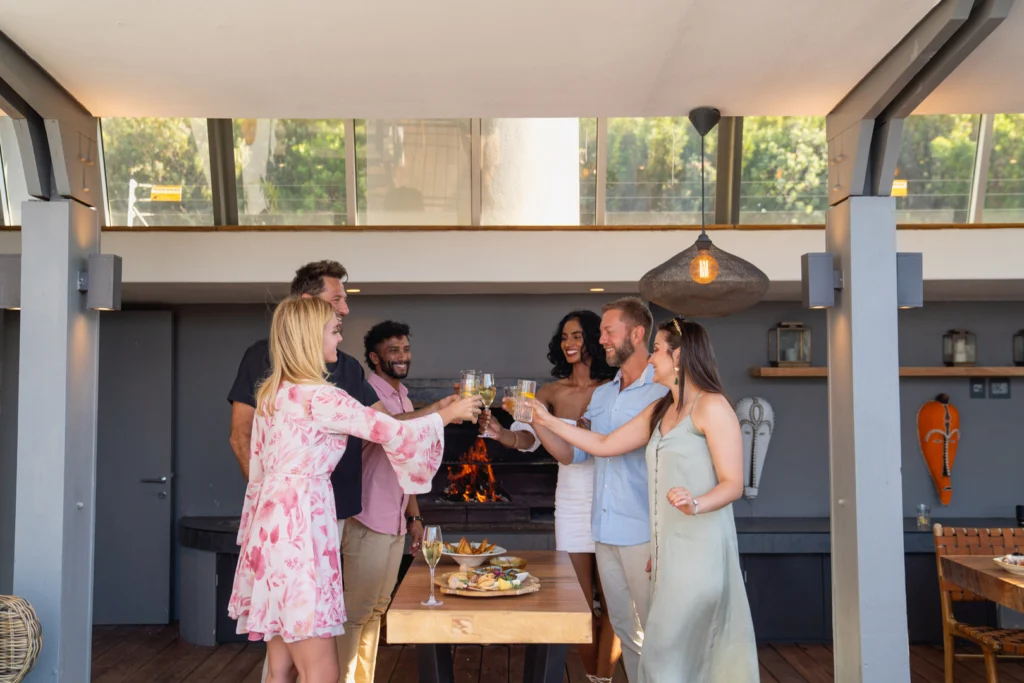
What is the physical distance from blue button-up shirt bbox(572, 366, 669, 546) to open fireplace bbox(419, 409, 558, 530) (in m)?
2.17

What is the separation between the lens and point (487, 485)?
6402mm

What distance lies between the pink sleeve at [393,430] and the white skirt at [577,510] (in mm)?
1127

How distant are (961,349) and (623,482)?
12.7 ft

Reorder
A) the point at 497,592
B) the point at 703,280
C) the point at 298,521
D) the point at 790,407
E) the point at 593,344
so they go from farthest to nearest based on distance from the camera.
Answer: the point at 790,407 → the point at 703,280 → the point at 593,344 → the point at 298,521 → the point at 497,592

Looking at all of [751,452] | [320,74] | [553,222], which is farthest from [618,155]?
[320,74]

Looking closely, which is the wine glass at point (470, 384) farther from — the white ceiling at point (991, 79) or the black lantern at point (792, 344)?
the black lantern at point (792, 344)

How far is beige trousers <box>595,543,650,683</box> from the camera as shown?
12.7 ft

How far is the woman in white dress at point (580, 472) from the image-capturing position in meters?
4.21

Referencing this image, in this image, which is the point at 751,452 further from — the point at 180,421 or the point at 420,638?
the point at 420,638

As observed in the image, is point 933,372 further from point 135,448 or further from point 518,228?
point 135,448

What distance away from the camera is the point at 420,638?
102 inches

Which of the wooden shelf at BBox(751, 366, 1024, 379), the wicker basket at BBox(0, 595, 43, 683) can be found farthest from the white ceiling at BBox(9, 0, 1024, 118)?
the wooden shelf at BBox(751, 366, 1024, 379)

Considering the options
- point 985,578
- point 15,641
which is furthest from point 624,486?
point 15,641

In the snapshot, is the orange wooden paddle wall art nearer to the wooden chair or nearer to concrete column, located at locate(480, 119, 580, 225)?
the wooden chair
